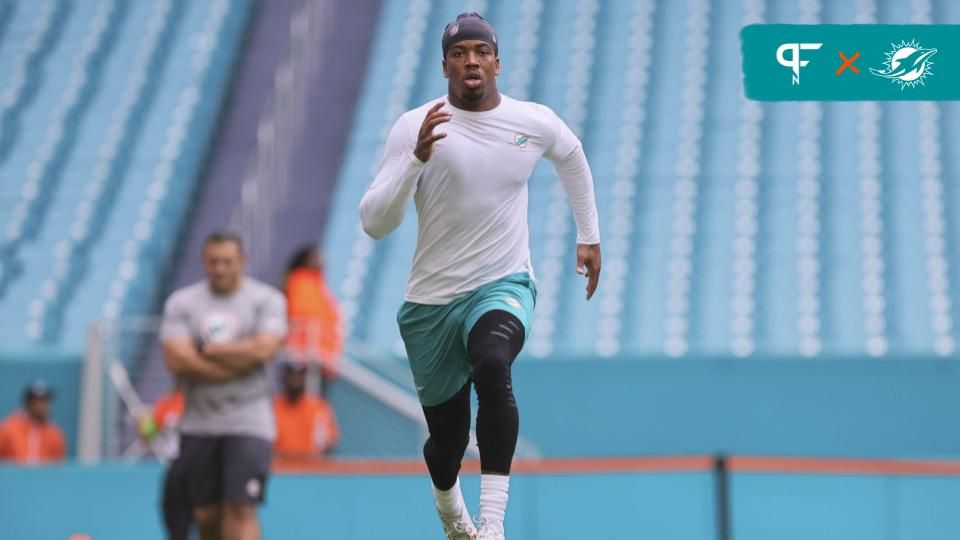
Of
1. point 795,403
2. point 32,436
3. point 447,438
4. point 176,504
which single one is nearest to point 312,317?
point 32,436

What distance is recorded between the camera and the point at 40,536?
10.6m

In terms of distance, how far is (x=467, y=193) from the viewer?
609 cm

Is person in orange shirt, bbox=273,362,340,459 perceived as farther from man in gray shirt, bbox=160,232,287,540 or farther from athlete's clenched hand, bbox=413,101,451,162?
athlete's clenched hand, bbox=413,101,451,162

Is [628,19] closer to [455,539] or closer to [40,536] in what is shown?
[40,536]

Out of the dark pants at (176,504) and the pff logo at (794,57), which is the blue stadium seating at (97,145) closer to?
the dark pants at (176,504)

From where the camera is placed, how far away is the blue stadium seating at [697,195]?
1359cm

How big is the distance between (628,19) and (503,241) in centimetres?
1155

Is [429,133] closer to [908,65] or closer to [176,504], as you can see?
[908,65]

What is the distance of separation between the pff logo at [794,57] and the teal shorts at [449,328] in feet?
4.96

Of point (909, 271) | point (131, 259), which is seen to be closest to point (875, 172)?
point (909, 271)

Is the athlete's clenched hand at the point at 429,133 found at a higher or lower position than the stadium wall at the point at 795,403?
higher

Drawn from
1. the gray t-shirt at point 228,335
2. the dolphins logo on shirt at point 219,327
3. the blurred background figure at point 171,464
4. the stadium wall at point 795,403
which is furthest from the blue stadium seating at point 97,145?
the dolphins logo on shirt at point 219,327

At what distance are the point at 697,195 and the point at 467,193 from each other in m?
9.21

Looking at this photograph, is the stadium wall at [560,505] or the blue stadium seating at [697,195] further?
the blue stadium seating at [697,195]
